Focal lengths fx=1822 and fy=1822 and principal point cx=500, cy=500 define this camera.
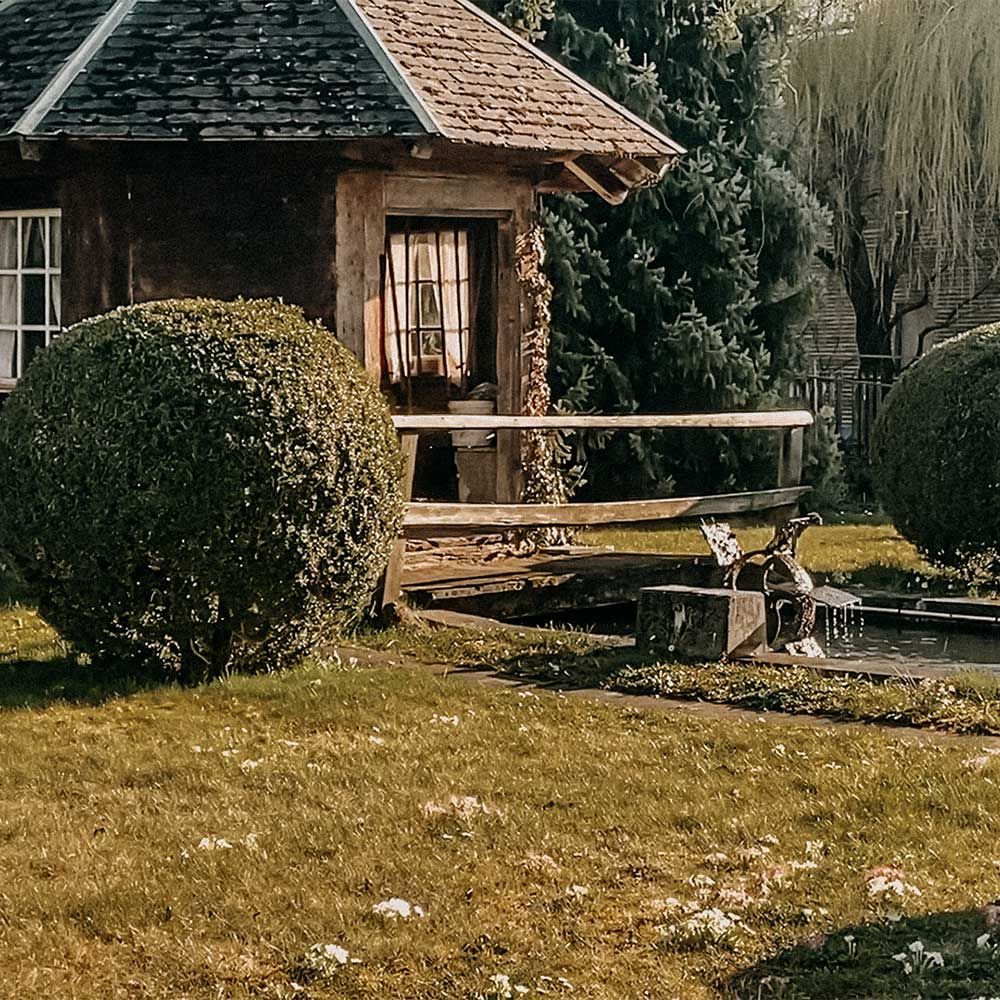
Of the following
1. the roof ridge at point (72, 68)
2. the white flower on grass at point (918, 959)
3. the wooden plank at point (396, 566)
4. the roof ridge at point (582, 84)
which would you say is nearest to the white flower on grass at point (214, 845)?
the white flower on grass at point (918, 959)

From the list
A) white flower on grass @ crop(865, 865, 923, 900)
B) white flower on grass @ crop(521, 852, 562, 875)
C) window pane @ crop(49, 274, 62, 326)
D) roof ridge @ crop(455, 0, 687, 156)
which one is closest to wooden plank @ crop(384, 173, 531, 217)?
roof ridge @ crop(455, 0, 687, 156)

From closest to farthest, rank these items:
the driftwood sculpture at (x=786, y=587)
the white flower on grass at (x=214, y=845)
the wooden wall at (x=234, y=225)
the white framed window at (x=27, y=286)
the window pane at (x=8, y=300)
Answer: the white flower on grass at (x=214, y=845) → the driftwood sculpture at (x=786, y=587) → the wooden wall at (x=234, y=225) → the white framed window at (x=27, y=286) → the window pane at (x=8, y=300)

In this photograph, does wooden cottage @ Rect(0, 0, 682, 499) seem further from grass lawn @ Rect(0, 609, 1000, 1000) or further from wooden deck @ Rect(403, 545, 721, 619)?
grass lawn @ Rect(0, 609, 1000, 1000)

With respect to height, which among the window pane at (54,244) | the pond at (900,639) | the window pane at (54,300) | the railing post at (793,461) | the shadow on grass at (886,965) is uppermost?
the window pane at (54,244)

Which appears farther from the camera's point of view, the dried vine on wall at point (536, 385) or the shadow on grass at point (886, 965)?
the dried vine on wall at point (536, 385)

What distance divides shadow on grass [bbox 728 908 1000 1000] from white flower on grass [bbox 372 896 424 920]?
1062 millimetres

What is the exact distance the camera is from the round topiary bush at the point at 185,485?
345 inches

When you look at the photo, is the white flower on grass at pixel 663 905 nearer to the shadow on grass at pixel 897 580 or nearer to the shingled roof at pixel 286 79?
the shingled roof at pixel 286 79

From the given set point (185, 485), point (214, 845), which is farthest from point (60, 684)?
point (214, 845)

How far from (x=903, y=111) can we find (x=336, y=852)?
783 inches

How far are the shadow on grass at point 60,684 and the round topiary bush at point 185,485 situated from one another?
141mm

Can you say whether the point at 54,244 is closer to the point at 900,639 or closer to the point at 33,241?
the point at 33,241

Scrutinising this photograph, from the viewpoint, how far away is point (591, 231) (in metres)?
19.1

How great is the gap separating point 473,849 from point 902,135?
64.6 ft
